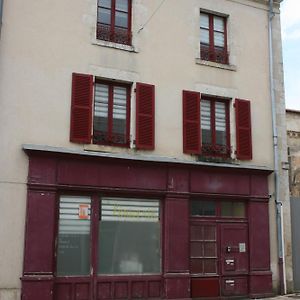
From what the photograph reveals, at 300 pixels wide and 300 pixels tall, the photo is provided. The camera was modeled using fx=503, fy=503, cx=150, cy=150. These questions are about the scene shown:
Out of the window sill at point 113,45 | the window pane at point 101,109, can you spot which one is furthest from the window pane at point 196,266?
the window sill at point 113,45

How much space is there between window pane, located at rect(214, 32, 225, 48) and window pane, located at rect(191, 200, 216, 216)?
15.0ft

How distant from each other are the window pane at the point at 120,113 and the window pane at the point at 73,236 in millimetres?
1838

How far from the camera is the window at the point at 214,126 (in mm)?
13758

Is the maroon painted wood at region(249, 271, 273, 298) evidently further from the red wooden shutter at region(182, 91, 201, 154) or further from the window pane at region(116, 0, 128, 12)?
the window pane at region(116, 0, 128, 12)

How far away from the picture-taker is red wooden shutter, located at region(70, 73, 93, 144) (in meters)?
12.0

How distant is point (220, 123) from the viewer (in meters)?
14.1

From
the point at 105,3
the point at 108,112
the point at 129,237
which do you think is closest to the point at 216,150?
the point at 108,112

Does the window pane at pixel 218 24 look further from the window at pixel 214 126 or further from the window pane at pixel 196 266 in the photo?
the window pane at pixel 196 266

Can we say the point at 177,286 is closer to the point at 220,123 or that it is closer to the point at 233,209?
the point at 233,209

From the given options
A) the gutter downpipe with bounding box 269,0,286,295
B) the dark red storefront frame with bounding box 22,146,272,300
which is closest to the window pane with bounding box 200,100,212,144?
the dark red storefront frame with bounding box 22,146,272,300

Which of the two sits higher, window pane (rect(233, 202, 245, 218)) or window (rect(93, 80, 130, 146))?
window (rect(93, 80, 130, 146))

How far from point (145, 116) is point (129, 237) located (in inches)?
121

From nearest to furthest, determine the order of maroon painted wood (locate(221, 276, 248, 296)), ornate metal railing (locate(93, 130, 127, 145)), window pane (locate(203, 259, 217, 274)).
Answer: ornate metal railing (locate(93, 130, 127, 145)), window pane (locate(203, 259, 217, 274)), maroon painted wood (locate(221, 276, 248, 296))

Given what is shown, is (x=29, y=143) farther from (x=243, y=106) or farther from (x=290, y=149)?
(x=290, y=149)
